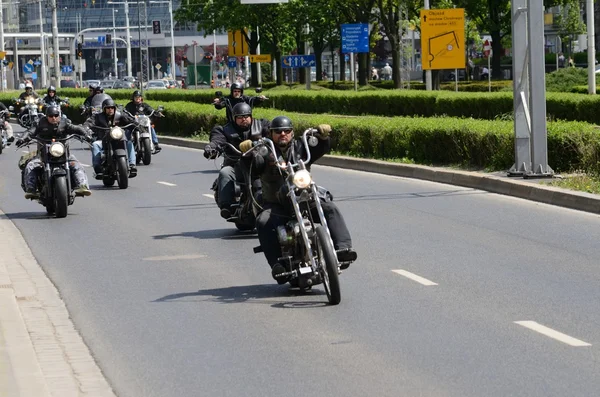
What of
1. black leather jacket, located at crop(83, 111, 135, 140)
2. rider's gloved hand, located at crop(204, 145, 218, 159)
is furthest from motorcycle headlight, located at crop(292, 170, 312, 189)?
black leather jacket, located at crop(83, 111, 135, 140)

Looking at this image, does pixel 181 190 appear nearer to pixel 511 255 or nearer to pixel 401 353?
pixel 511 255

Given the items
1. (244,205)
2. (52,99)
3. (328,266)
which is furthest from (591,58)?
(328,266)

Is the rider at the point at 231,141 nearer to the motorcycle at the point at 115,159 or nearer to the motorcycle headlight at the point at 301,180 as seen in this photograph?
the motorcycle headlight at the point at 301,180

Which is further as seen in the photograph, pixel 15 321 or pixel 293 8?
pixel 293 8

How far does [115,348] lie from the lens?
351 inches

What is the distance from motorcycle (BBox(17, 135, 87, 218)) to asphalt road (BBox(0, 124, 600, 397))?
0.99ft

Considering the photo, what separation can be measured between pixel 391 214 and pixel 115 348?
Result: 883 centimetres

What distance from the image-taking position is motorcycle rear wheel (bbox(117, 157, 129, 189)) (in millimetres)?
22656

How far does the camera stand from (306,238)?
10.3 m

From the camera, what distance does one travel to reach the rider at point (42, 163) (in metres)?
18.5

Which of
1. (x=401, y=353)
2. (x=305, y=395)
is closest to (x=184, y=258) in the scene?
(x=401, y=353)

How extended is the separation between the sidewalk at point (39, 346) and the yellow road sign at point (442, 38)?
31402mm

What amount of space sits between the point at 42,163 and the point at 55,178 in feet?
2.66

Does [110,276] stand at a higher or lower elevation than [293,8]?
lower
